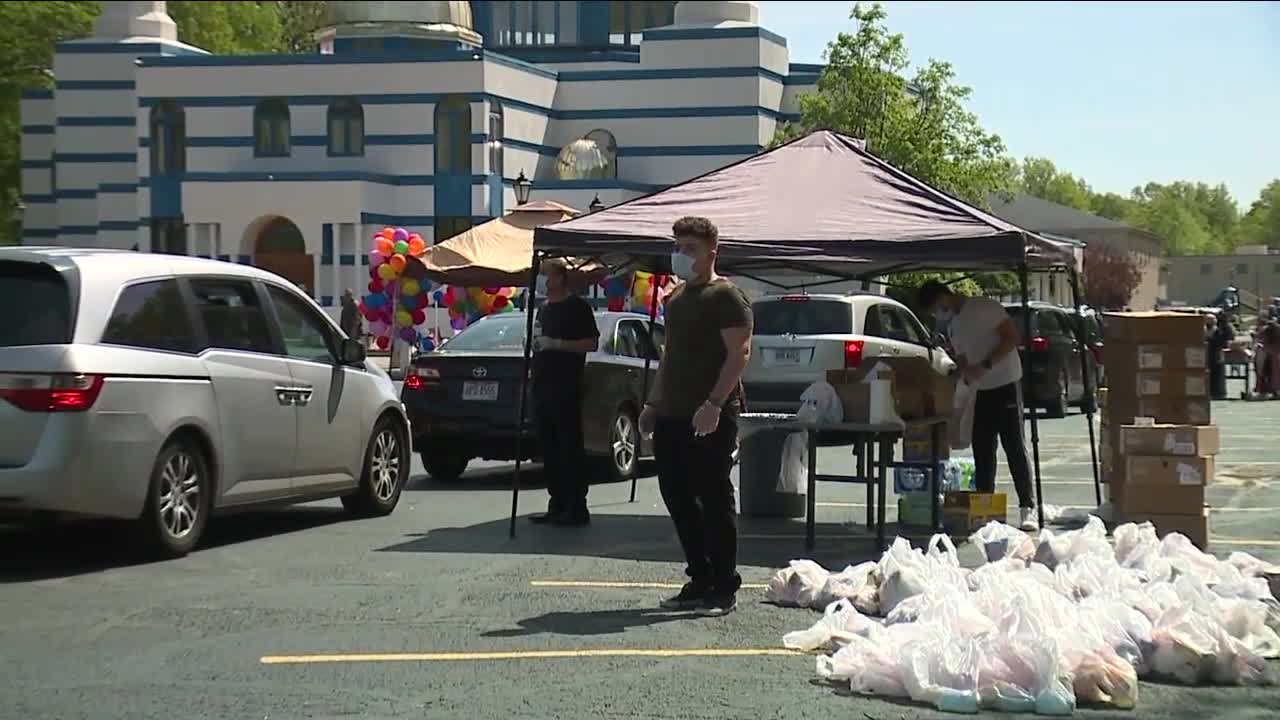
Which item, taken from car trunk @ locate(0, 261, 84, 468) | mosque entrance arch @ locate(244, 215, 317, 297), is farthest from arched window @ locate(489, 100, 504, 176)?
car trunk @ locate(0, 261, 84, 468)

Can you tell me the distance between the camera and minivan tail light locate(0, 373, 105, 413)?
415 inches

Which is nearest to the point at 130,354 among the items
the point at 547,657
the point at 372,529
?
the point at 372,529

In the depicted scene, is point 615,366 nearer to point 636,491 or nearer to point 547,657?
point 636,491

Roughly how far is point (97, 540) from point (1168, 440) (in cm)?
705

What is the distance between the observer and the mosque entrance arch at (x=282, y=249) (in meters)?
58.6

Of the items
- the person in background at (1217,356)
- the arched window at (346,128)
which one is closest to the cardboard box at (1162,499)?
the person in background at (1217,356)

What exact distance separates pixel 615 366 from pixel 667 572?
6233 millimetres

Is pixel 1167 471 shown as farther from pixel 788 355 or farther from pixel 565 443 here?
pixel 788 355

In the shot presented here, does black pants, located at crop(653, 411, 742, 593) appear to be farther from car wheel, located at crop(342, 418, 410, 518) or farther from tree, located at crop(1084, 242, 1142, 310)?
tree, located at crop(1084, 242, 1142, 310)

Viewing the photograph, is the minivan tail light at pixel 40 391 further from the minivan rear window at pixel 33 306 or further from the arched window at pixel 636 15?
the arched window at pixel 636 15

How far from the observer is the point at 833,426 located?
1210 centimetres

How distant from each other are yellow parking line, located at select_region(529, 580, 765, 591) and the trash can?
3682 mm

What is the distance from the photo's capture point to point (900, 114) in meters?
46.7

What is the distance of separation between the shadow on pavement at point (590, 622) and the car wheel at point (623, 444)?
24.3 feet
